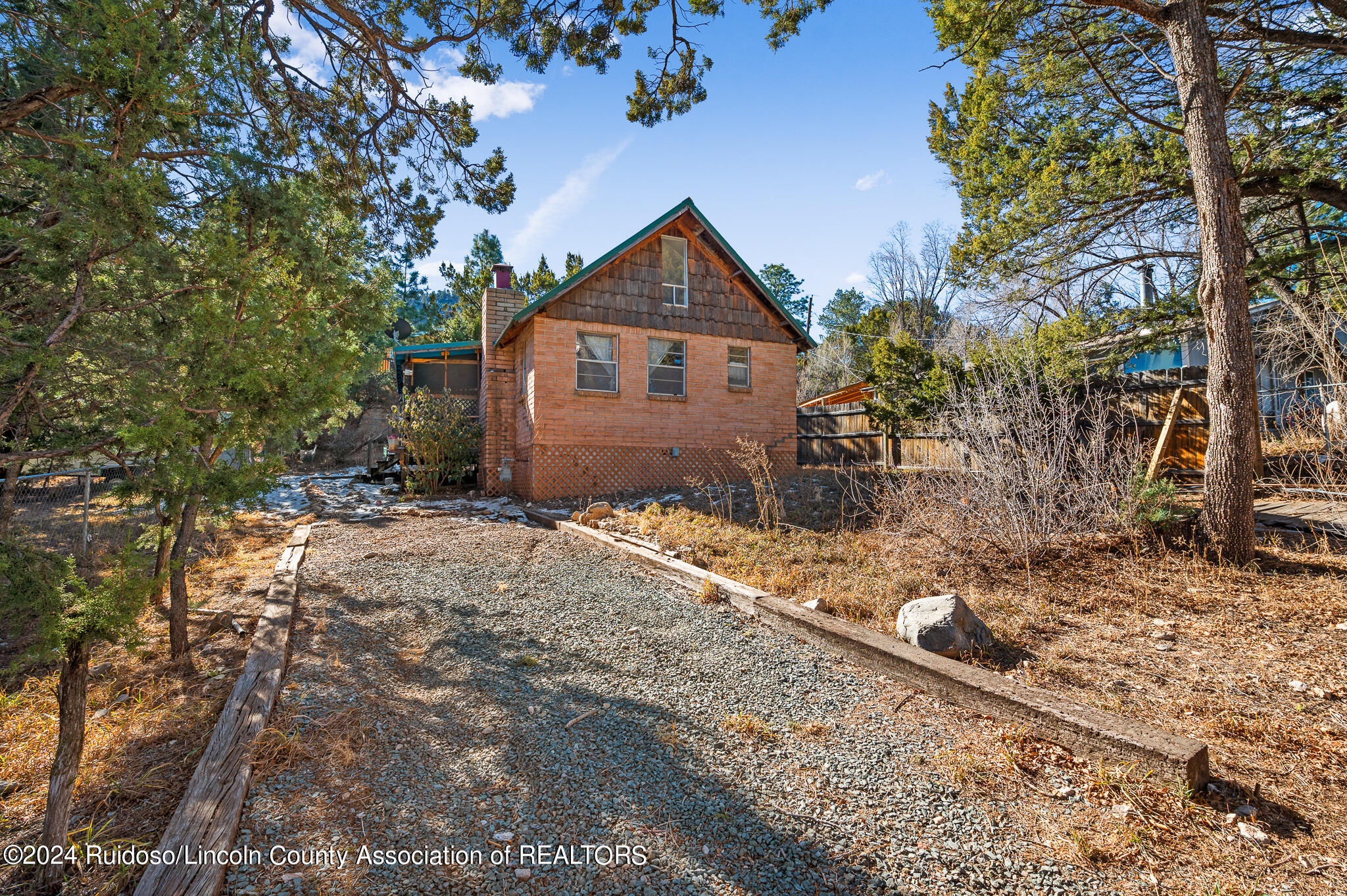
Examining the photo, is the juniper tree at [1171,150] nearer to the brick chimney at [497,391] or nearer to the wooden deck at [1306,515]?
the wooden deck at [1306,515]

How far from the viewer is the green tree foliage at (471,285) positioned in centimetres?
3070

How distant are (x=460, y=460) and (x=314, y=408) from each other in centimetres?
1048

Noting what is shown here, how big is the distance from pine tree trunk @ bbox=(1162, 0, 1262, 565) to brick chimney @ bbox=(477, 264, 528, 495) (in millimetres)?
11990

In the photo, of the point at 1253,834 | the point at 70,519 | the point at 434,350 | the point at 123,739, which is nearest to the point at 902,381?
the point at 1253,834

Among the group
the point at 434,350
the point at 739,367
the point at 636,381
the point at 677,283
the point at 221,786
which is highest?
the point at 677,283

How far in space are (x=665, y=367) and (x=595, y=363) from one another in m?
1.71

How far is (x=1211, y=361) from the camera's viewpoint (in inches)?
231

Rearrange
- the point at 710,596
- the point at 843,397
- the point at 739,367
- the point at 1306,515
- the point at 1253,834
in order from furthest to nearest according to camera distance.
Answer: the point at 843,397
the point at 739,367
the point at 1306,515
the point at 710,596
the point at 1253,834

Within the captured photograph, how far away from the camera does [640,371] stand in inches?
511

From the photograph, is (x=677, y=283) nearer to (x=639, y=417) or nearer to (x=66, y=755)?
(x=639, y=417)

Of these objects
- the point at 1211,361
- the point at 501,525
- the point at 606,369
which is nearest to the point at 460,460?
the point at 606,369

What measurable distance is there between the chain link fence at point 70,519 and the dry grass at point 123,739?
11.1 ft

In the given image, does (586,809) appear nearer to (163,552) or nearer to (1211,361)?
(163,552)

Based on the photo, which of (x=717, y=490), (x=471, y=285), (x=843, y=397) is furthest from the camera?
(x=471, y=285)
